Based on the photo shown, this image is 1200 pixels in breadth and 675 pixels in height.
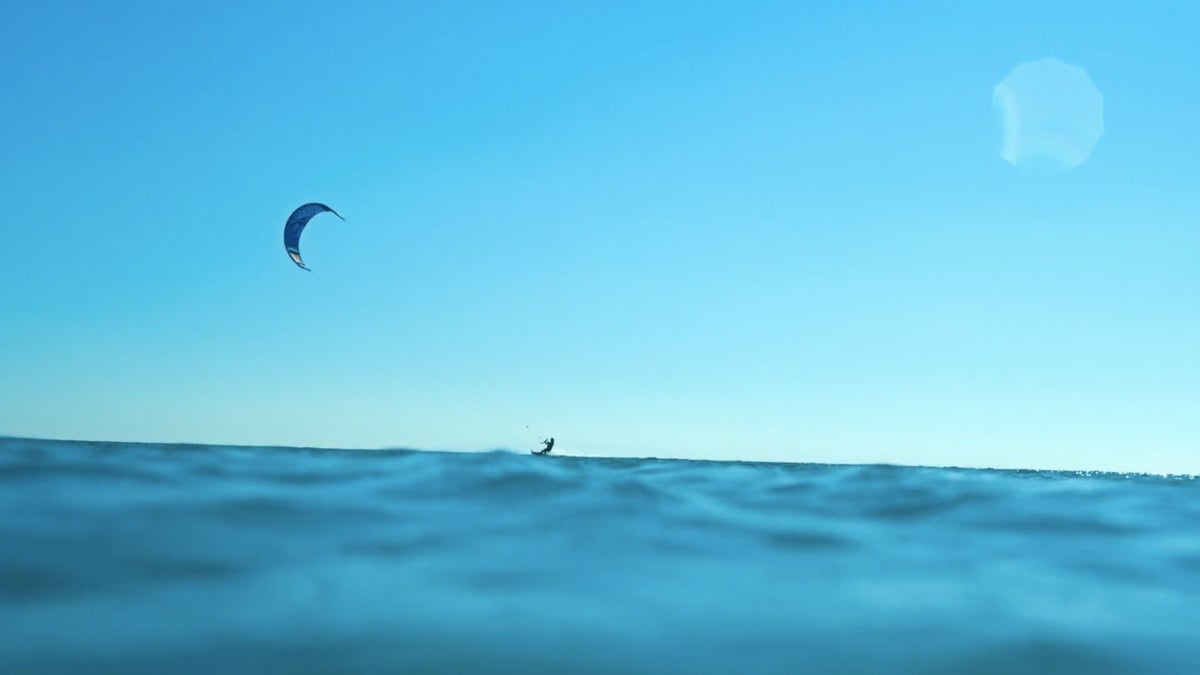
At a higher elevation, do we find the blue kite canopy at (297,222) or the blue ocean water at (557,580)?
the blue kite canopy at (297,222)

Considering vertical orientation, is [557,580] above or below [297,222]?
below

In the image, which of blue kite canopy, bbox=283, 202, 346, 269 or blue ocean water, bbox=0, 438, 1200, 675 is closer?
blue ocean water, bbox=0, 438, 1200, 675

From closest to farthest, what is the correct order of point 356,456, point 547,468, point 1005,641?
point 1005,641 < point 547,468 < point 356,456

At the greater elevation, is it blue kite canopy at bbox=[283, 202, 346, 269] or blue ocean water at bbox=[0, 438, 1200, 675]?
blue kite canopy at bbox=[283, 202, 346, 269]

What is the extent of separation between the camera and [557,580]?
594 centimetres

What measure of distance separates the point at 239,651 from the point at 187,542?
2682mm

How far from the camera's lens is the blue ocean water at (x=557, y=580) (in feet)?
14.8

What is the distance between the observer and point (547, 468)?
13.7 metres

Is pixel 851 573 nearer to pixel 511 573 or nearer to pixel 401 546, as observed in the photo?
pixel 511 573

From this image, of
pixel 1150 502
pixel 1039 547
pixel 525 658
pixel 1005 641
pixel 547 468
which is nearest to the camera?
pixel 525 658

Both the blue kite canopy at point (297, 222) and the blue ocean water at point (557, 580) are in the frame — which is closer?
the blue ocean water at point (557, 580)

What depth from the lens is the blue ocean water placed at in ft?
14.8

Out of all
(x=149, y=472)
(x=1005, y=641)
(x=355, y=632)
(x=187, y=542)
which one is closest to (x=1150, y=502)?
(x=1005, y=641)

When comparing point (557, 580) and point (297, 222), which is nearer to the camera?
point (557, 580)
